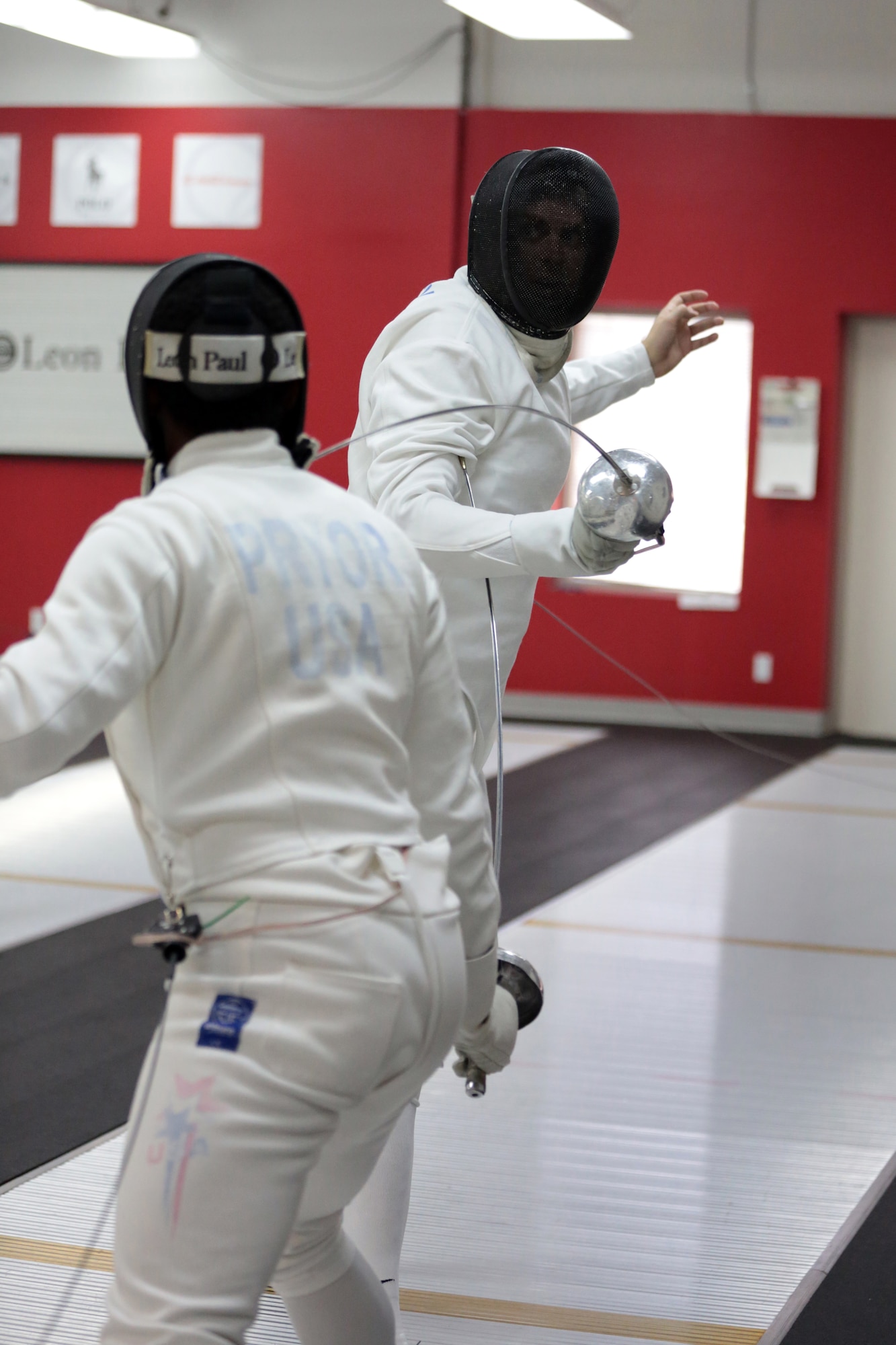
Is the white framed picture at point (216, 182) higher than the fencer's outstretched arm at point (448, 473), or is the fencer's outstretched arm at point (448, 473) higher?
the white framed picture at point (216, 182)

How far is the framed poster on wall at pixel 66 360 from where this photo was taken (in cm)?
735

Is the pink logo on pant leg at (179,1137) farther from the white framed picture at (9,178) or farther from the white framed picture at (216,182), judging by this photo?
the white framed picture at (9,178)

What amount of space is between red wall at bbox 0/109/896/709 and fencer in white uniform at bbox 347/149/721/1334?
5198mm

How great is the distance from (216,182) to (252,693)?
21.8 ft

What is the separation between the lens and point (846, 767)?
19.9 feet

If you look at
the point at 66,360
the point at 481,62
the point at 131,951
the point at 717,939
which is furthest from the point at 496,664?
the point at 66,360

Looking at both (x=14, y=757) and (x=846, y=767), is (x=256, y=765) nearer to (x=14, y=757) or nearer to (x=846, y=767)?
(x=14, y=757)

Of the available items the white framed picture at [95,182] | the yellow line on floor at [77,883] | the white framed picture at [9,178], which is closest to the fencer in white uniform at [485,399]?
the yellow line on floor at [77,883]

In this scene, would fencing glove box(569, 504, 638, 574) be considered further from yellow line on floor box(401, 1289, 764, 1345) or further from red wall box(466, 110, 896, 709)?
red wall box(466, 110, 896, 709)

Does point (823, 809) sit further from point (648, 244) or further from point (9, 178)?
point (9, 178)

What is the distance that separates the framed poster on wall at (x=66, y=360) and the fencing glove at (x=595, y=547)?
6192 mm

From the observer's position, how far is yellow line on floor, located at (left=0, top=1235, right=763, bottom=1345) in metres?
1.76

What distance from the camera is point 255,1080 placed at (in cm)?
102

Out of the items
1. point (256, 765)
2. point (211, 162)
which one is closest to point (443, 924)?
point (256, 765)
